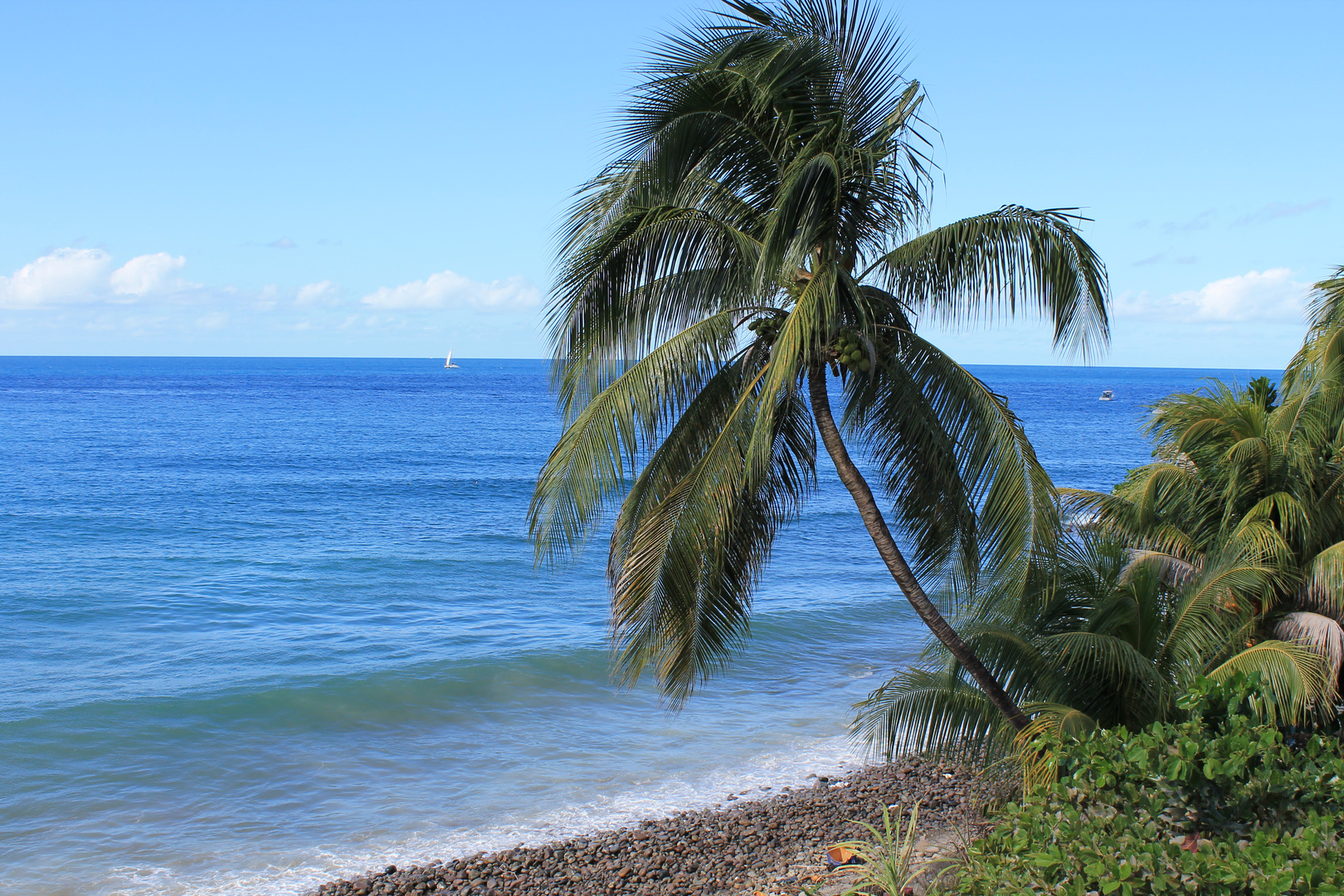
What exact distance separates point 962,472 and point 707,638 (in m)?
2.23

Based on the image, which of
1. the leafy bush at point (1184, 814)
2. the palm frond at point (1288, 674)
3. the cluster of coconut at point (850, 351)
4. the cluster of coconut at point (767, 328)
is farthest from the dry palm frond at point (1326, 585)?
the cluster of coconut at point (767, 328)

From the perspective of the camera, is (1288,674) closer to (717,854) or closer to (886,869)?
(886,869)

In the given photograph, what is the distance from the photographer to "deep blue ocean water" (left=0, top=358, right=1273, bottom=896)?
10.3 meters

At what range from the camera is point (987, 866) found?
5.30 meters

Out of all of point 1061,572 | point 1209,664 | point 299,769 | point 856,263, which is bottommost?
point 299,769

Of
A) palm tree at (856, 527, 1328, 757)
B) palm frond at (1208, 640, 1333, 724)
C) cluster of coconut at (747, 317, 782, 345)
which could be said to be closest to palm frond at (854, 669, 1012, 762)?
palm tree at (856, 527, 1328, 757)

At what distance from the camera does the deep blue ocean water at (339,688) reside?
1026 cm

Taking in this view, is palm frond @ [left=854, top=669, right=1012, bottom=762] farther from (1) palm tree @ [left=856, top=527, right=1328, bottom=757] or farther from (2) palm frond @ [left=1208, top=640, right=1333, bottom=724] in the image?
(2) palm frond @ [left=1208, top=640, right=1333, bottom=724]

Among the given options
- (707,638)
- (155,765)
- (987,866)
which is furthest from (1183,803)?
(155,765)

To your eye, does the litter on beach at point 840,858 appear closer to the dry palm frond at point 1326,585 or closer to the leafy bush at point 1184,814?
the leafy bush at point 1184,814

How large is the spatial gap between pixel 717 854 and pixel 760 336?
5396mm

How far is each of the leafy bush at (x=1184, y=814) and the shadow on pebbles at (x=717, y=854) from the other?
2.42m

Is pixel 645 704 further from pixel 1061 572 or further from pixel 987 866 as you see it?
pixel 987 866

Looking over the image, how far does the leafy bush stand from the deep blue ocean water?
598 centimetres
